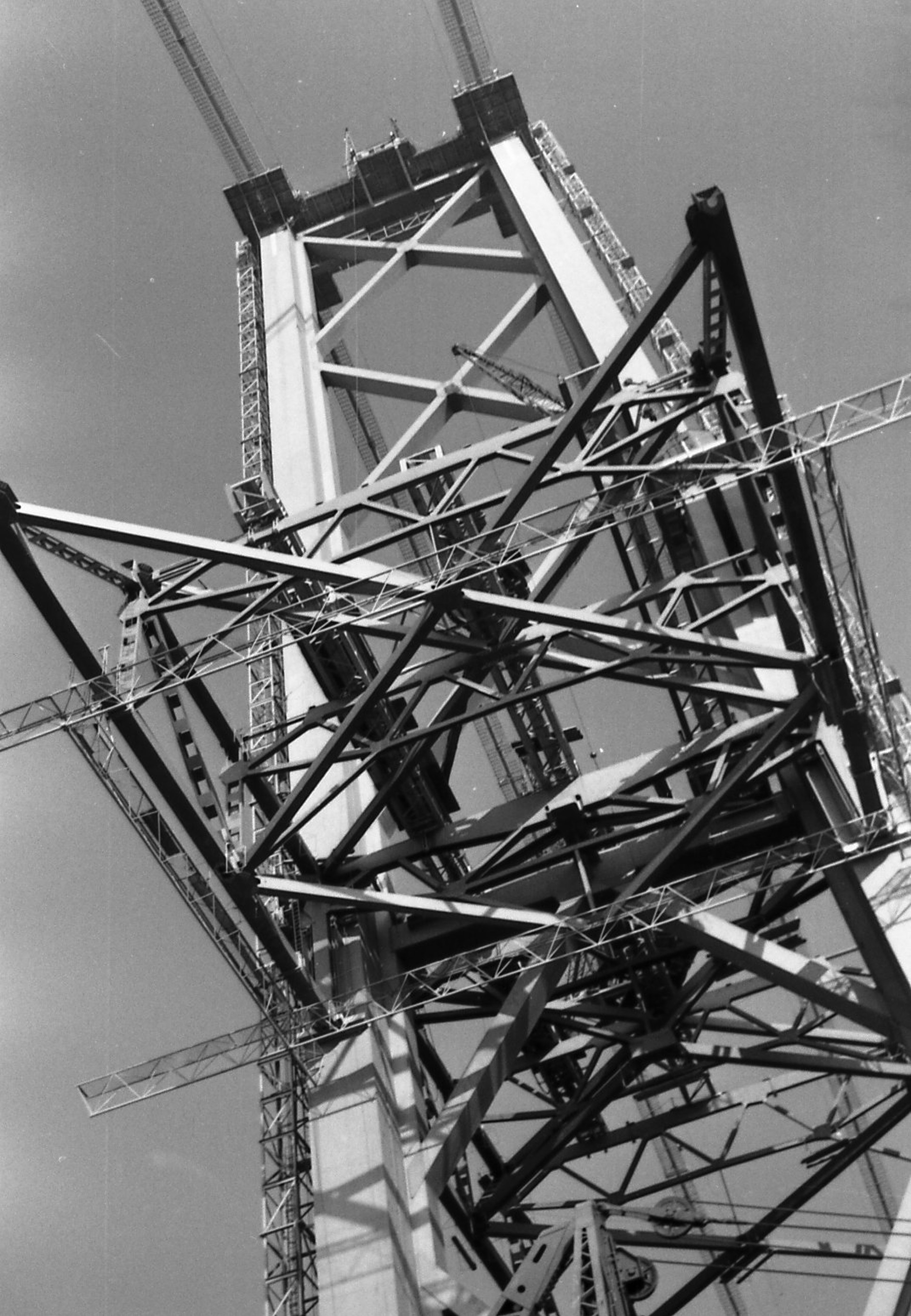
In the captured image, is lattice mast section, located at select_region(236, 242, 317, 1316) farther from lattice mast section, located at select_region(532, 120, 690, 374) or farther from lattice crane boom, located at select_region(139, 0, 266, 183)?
lattice crane boom, located at select_region(139, 0, 266, 183)

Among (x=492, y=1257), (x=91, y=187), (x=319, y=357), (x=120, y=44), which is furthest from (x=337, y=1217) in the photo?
(x=120, y=44)

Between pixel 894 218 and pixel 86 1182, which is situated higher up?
pixel 894 218

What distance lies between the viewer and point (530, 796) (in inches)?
944

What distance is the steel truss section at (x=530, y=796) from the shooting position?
20.6m

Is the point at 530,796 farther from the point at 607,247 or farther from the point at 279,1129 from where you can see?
the point at 607,247

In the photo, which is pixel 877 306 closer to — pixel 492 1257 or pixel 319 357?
pixel 319 357

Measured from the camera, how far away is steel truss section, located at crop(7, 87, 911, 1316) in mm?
20562

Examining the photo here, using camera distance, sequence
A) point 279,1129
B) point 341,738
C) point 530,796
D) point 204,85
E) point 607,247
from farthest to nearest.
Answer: point 204,85
point 607,247
point 530,796
point 279,1129
point 341,738

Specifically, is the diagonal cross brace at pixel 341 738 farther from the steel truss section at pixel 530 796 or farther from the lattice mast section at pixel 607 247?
the lattice mast section at pixel 607 247

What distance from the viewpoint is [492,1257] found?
25406 mm

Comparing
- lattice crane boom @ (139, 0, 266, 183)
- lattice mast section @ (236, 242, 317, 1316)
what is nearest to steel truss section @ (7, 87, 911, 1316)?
lattice mast section @ (236, 242, 317, 1316)

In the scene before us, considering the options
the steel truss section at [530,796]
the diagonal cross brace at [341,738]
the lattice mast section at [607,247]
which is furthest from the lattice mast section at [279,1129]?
the lattice mast section at [607,247]

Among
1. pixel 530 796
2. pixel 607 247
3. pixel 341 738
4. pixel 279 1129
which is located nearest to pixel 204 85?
pixel 607 247

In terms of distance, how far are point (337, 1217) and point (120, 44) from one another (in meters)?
33.7
